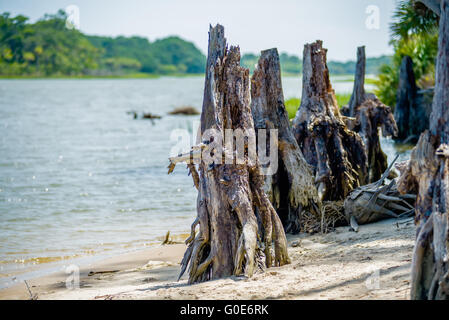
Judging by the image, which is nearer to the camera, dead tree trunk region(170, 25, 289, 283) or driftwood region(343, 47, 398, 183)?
dead tree trunk region(170, 25, 289, 283)

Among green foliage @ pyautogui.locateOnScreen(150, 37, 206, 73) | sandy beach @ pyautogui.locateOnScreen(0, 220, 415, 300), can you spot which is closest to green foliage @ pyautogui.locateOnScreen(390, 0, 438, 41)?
sandy beach @ pyautogui.locateOnScreen(0, 220, 415, 300)

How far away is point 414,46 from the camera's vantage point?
78.9ft

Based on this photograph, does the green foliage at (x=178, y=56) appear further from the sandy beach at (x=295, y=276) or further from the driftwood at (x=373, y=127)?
the sandy beach at (x=295, y=276)

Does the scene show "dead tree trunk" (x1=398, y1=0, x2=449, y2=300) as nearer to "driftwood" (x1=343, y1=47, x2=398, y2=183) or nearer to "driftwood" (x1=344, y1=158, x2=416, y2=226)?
"driftwood" (x1=344, y1=158, x2=416, y2=226)

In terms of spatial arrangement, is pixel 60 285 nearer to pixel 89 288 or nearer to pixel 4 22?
pixel 89 288

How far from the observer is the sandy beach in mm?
4750

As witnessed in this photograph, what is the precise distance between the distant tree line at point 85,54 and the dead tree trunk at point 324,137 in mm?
25077

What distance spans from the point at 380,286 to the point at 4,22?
77945mm

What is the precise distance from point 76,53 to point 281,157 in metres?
119

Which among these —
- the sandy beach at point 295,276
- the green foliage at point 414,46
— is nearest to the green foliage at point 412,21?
the green foliage at point 414,46

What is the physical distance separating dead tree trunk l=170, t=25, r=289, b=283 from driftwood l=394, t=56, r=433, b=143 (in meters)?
14.9

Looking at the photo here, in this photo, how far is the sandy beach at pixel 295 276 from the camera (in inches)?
187

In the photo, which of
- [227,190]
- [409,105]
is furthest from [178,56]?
[227,190]

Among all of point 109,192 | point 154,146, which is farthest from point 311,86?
point 154,146
